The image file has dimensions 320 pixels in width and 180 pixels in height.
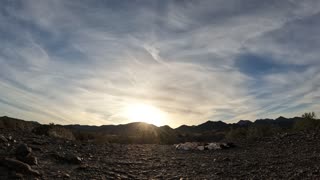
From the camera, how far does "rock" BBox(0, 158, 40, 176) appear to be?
432 inches

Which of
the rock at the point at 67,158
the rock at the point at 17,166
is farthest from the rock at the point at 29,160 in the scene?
the rock at the point at 67,158

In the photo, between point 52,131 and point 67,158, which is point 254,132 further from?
point 67,158

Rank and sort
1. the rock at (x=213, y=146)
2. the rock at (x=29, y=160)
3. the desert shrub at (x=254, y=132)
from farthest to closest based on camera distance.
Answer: the desert shrub at (x=254, y=132), the rock at (x=213, y=146), the rock at (x=29, y=160)

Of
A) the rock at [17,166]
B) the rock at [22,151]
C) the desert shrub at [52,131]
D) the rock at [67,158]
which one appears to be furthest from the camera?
the desert shrub at [52,131]

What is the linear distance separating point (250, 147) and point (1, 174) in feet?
46.9

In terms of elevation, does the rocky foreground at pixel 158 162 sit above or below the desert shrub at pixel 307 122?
below

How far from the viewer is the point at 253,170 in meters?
14.4

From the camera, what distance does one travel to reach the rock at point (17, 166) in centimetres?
1098

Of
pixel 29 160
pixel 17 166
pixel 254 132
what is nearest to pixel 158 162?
pixel 29 160

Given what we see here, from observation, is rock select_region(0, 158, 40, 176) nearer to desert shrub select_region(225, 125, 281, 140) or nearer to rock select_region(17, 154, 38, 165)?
rock select_region(17, 154, 38, 165)

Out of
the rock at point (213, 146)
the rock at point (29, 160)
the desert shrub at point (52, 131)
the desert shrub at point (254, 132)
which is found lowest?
the rock at point (29, 160)

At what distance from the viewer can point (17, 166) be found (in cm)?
1106

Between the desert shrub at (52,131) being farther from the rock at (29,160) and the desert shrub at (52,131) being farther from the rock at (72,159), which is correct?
the rock at (29,160)

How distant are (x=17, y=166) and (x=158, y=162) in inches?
285
